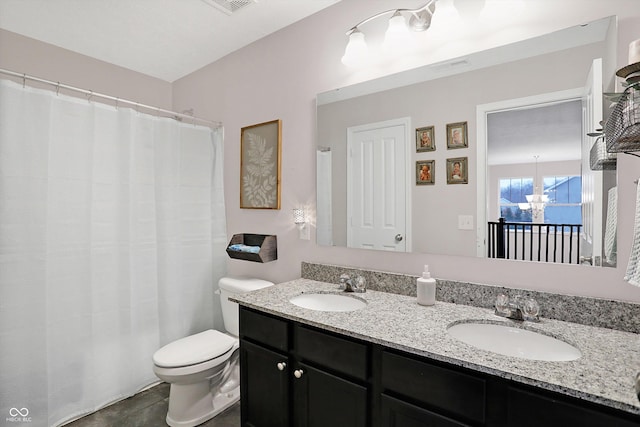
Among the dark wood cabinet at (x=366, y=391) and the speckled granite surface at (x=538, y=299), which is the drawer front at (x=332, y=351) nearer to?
the dark wood cabinet at (x=366, y=391)

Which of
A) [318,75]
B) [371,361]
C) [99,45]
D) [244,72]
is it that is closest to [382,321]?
[371,361]

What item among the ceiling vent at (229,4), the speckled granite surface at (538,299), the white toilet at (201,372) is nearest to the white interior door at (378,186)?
the speckled granite surface at (538,299)

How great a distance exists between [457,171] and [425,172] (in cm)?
15

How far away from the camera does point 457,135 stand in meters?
1.52

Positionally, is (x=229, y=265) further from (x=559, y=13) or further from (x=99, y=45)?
(x=559, y=13)

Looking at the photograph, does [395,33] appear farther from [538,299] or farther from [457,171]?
[538,299]

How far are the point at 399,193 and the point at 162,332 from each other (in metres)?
1.89

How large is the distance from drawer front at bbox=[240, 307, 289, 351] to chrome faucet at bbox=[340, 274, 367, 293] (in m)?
0.45

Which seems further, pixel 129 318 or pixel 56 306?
pixel 129 318

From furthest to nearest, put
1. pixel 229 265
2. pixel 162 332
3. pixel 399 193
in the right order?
pixel 229 265
pixel 162 332
pixel 399 193

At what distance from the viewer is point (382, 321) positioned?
4.18 ft

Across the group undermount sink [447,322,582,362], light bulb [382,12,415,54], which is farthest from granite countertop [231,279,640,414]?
light bulb [382,12,415,54]

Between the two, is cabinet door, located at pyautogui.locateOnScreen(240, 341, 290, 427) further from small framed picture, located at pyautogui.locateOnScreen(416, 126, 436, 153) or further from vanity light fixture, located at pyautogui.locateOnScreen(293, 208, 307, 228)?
small framed picture, located at pyautogui.locateOnScreen(416, 126, 436, 153)

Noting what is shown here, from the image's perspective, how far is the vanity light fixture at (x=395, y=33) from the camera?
1.55 metres
